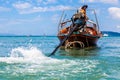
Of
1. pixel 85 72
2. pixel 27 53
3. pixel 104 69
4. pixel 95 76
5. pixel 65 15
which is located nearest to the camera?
pixel 95 76

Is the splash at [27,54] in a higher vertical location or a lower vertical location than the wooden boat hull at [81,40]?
lower

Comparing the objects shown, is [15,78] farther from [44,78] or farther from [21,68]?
[21,68]

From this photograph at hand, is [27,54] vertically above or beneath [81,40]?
beneath

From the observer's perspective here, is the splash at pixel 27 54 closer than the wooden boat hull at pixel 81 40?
Yes

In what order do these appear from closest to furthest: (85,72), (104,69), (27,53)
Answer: (85,72), (104,69), (27,53)

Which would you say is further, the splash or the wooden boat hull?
the wooden boat hull

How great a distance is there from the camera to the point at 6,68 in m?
17.3

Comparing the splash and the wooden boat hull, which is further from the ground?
the wooden boat hull

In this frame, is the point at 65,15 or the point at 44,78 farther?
the point at 65,15

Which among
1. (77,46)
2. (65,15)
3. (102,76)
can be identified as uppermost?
(65,15)

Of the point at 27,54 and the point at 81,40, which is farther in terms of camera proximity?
the point at 81,40

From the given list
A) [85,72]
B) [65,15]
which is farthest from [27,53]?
[65,15]

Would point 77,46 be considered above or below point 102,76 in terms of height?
above

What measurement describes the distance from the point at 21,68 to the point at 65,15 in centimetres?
2560
